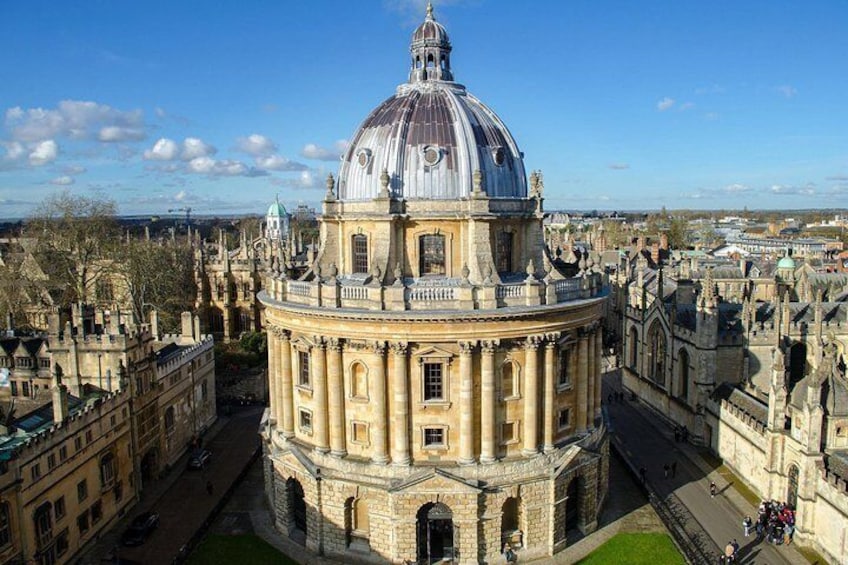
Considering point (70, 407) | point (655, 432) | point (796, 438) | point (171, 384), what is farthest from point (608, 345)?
point (70, 407)

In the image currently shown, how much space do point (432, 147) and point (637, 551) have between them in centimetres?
2230

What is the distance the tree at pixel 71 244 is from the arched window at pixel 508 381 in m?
50.4

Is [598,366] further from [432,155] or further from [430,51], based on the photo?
[430,51]

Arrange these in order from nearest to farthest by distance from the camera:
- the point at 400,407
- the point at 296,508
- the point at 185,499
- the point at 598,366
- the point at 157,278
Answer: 1. the point at 400,407
2. the point at 296,508
3. the point at 598,366
4. the point at 185,499
5. the point at 157,278

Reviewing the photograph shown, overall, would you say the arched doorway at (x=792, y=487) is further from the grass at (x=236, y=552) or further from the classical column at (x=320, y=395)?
the grass at (x=236, y=552)

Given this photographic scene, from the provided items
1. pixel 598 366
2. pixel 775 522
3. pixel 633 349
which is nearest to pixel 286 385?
pixel 598 366

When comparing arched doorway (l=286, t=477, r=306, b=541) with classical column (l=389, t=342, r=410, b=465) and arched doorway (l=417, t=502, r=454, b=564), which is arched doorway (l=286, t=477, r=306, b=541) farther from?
classical column (l=389, t=342, r=410, b=465)

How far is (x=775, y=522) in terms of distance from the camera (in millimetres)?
36188

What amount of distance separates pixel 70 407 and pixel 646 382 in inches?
1688

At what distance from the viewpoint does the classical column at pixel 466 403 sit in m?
32.1

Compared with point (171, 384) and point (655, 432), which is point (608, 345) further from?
point (171, 384)

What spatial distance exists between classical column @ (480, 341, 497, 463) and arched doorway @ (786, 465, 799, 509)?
16747mm

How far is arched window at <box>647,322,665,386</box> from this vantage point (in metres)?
55.7

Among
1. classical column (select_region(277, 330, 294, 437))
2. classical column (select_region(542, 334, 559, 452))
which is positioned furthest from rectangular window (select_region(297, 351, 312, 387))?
classical column (select_region(542, 334, 559, 452))
